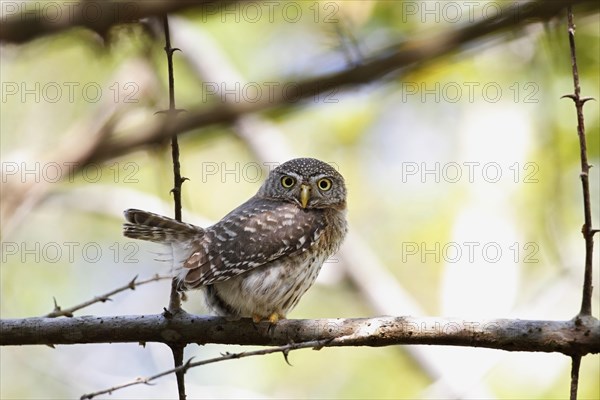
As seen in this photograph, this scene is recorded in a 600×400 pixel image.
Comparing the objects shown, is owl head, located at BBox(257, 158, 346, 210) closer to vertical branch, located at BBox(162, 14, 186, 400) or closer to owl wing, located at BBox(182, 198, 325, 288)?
owl wing, located at BBox(182, 198, 325, 288)

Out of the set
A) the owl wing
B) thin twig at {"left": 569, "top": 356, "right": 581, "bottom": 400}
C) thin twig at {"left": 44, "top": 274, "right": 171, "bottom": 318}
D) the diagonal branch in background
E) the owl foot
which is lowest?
thin twig at {"left": 569, "top": 356, "right": 581, "bottom": 400}

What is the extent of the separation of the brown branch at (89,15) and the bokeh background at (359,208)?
504 cm

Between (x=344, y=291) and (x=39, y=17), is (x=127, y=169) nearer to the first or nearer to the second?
(x=344, y=291)

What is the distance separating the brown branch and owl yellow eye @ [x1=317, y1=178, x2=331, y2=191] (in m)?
3.90

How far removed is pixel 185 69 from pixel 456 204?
4.02m

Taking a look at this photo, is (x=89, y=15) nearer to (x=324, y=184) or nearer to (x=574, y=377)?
(x=574, y=377)

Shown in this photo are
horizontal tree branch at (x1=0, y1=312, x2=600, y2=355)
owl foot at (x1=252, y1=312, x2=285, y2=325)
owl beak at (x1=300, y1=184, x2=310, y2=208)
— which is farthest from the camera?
owl beak at (x1=300, y1=184, x2=310, y2=208)

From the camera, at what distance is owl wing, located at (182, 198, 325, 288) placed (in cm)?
499

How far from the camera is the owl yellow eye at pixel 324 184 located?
6.20m

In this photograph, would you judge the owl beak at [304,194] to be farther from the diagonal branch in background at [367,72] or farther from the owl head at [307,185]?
the diagonal branch in background at [367,72]

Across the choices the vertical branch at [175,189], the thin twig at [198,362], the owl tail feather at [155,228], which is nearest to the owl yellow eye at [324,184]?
the owl tail feather at [155,228]

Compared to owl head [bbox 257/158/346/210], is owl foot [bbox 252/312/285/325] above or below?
below

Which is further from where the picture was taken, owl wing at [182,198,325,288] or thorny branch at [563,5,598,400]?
owl wing at [182,198,325,288]

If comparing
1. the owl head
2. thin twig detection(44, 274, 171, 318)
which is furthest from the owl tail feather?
the owl head
